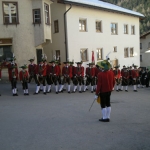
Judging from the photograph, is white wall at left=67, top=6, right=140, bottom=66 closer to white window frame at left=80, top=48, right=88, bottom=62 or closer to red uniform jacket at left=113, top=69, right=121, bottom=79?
white window frame at left=80, top=48, right=88, bottom=62

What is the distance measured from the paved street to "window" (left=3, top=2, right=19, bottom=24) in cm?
981

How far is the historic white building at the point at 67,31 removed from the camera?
56.9 feet

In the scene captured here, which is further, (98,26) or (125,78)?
(98,26)

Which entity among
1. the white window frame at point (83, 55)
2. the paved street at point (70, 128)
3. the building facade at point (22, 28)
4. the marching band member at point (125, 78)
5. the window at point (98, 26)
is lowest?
the paved street at point (70, 128)

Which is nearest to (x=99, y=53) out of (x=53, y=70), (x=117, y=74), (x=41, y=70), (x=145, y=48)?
(x=117, y=74)

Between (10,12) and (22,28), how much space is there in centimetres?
161

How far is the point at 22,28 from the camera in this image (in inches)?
687

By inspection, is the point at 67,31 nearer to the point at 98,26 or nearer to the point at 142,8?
the point at 98,26

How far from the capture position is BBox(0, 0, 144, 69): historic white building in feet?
56.9

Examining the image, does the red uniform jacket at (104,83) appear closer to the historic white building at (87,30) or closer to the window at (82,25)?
the historic white building at (87,30)

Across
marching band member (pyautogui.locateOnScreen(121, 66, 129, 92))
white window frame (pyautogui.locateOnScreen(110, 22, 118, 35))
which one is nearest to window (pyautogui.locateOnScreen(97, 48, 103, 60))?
white window frame (pyautogui.locateOnScreen(110, 22, 118, 35))

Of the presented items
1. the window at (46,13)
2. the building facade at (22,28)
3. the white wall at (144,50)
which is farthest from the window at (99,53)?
the white wall at (144,50)

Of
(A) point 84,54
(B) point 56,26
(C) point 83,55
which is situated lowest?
(C) point 83,55

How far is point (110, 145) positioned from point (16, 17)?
594 inches
